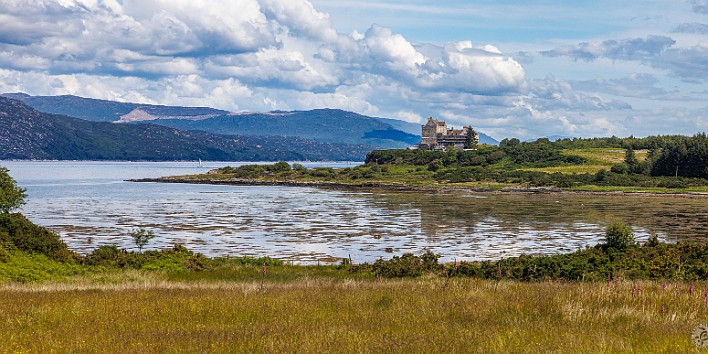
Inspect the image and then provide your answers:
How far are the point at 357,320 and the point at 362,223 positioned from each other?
65.4 m

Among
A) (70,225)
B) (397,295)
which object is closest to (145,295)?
(397,295)

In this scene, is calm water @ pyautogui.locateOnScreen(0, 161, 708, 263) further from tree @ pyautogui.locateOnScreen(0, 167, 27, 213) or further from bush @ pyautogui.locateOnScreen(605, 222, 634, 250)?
bush @ pyautogui.locateOnScreen(605, 222, 634, 250)

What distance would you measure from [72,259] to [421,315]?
26509 millimetres

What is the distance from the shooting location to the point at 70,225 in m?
75.9

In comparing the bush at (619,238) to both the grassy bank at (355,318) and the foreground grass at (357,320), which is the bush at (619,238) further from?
the foreground grass at (357,320)

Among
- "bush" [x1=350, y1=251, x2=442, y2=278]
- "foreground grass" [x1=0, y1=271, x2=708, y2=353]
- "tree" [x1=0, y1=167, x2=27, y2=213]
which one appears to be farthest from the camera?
"tree" [x1=0, y1=167, x2=27, y2=213]

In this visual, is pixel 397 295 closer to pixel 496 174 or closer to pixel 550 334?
pixel 550 334

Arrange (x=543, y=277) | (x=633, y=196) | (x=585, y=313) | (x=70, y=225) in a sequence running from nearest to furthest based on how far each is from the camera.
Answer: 1. (x=585, y=313)
2. (x=543, y=277)
3. (x=70, y=225)
4. (x=633, y=196)

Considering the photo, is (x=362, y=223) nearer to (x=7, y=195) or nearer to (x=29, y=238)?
(x=7, y=195)

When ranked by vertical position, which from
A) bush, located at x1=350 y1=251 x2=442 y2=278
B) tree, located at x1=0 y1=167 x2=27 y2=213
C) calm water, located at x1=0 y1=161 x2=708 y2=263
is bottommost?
calm water, located at x1=0 y1=161 x2=708 y2=263

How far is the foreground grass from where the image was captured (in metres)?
12.8

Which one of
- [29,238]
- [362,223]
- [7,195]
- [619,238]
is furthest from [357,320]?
[362,223]

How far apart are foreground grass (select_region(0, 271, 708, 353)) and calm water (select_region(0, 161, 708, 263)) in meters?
30.9

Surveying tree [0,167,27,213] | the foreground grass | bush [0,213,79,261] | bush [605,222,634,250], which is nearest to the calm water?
tree [0,167,27,213]
